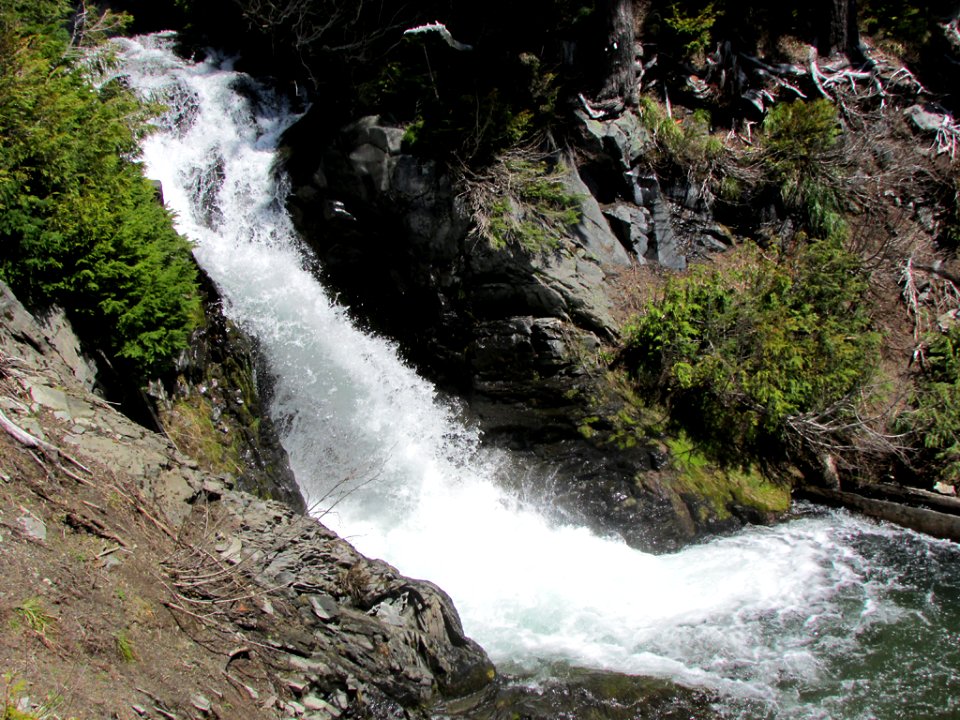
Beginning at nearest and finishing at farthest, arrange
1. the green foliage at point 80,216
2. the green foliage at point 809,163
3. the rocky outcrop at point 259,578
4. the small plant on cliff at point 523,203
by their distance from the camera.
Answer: the rocky outcrop at point 259,578, the green foliage at point 80,216, the small plant on cliff at point 523,203, the green foliage at point 809,163

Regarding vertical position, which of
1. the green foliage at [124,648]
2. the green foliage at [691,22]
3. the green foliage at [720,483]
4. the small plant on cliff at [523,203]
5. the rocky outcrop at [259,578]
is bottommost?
the rocky outcrop at [259,578]

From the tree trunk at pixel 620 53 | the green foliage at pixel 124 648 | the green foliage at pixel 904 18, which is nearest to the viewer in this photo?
the green foliage at pixel 124 648

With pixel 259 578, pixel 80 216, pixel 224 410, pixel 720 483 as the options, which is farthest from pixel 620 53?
pixel 259 578

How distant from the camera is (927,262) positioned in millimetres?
12148

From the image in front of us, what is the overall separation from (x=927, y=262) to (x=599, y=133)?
6.57 m

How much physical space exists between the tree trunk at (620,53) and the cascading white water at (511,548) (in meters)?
6.12

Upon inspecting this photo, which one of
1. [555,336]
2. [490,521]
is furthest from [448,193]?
[490,521]

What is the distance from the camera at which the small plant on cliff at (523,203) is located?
31.8 ft

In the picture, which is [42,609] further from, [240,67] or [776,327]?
[240,67]

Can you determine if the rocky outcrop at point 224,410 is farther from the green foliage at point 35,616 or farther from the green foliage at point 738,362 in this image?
the green foliage at point 738,362

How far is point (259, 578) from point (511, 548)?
14.3 feet

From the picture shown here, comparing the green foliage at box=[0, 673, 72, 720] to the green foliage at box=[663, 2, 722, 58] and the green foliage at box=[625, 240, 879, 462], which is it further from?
the green foliage at box=[663, 2, 722, 58]

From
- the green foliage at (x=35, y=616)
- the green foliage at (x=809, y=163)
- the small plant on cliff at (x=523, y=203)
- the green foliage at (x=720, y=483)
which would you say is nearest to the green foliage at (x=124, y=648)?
the green foliage at (x=35, y=616)

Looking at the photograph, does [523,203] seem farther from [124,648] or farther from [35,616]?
[35,616]
